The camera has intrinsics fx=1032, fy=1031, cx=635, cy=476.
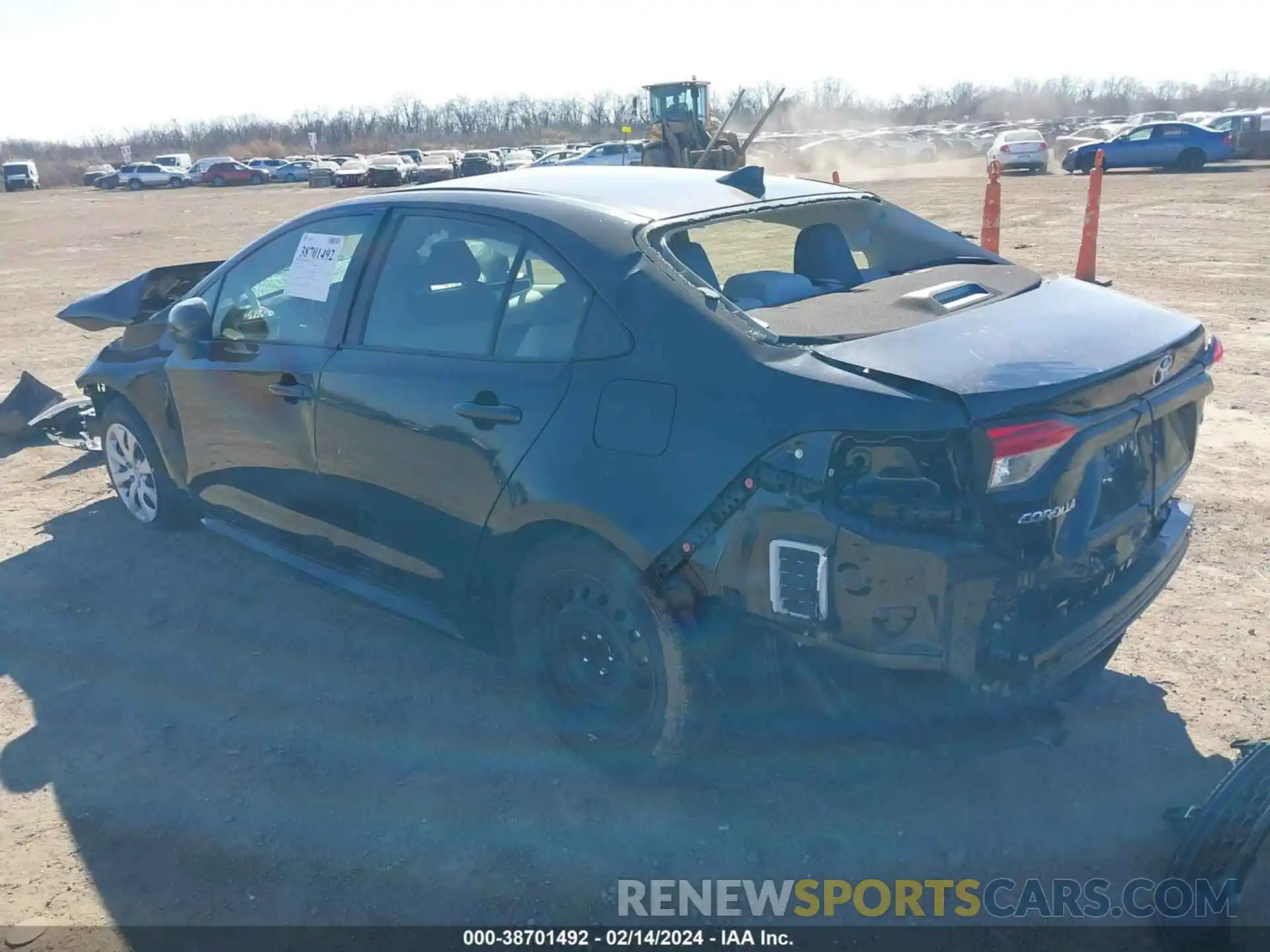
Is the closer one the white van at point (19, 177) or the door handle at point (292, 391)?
the door handle at point (292, 391)

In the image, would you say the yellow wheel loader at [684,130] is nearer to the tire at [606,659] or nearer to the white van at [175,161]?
the tire at [606,659]

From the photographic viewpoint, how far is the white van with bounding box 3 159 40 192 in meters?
57.4

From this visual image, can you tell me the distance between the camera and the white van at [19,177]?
2261 inches

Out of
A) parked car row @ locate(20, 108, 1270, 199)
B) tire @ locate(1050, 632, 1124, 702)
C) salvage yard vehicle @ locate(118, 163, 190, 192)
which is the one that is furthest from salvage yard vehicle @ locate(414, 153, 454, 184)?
tire @ locate(1050, 632, 1124, 702)

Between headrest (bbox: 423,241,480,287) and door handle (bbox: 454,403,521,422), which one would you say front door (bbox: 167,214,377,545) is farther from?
door handle (bbox: 454,403,521,422)

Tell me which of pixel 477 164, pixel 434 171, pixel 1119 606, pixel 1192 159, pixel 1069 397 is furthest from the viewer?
pixel 477 164

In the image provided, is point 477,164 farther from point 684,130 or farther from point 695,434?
point 695,434

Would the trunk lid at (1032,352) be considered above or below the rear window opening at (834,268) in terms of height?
below

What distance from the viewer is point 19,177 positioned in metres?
57.7

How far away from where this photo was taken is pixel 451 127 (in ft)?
324

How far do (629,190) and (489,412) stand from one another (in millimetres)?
1014

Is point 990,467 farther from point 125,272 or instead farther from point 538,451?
point 125,272

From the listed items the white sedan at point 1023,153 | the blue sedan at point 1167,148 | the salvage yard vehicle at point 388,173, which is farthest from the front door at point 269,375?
the salvage yard vehicle at point 388,173

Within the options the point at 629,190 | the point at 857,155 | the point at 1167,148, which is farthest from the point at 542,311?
the point at 857,155
